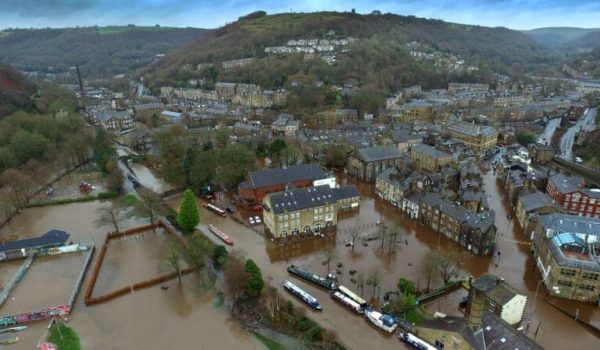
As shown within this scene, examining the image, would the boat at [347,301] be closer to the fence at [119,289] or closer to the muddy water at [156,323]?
the muddy water at [156,323]

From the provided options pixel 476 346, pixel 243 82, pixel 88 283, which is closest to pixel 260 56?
pixel 243 82

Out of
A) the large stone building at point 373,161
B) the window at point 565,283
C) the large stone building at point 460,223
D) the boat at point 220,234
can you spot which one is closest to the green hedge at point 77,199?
the boat at point 220,234

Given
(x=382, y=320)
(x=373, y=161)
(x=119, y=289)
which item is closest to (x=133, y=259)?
(x=119, y=289)

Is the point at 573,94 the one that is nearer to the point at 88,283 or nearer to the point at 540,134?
the point at 540,134

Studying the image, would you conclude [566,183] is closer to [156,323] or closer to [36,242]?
[156,323]

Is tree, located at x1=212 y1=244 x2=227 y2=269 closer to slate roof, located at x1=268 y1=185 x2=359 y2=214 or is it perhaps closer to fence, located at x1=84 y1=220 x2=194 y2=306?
fence, located at x1=84 y1=220 x2=194 y2=306
